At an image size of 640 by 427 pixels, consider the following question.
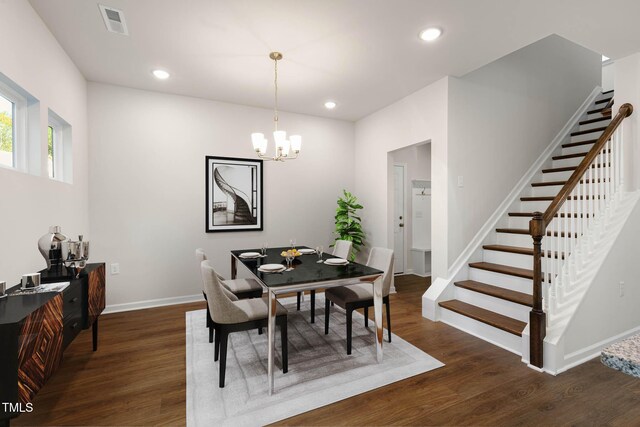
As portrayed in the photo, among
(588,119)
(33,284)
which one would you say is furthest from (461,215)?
(33,284)

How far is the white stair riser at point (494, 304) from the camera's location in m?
2.87

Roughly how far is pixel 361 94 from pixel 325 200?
181 centimetres

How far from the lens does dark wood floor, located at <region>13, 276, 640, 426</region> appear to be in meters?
1.86

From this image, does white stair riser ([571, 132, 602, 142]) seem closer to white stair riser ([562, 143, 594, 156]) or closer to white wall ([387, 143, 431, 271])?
white stair riser ([562, 143, 594, 156])

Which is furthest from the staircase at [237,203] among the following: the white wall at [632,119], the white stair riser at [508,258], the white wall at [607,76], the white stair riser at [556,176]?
the white wall at [607,76]

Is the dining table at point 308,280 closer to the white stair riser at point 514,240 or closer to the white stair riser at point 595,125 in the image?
the white stair riser at point 514,240

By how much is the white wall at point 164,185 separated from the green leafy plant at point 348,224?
721 mm

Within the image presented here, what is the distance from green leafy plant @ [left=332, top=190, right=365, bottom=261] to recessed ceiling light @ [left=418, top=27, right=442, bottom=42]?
102 inches

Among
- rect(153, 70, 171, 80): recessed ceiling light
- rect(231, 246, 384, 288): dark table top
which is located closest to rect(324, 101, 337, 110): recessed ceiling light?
rect(153, 70, 171, 80): recessed ceiling light

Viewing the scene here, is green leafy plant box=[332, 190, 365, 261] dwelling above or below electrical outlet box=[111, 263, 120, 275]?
above

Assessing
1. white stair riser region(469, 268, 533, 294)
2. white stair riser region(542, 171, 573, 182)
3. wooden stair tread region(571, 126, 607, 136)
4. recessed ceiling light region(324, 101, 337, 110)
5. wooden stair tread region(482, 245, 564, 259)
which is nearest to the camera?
white stair riser region(469, 268, 533, 294)

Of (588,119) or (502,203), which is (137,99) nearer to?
(502,203)

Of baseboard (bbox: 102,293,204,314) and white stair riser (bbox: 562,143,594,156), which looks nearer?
baseboard (bbox: 102,293,204,314)

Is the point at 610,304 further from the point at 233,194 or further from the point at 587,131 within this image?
the point at 233,194
